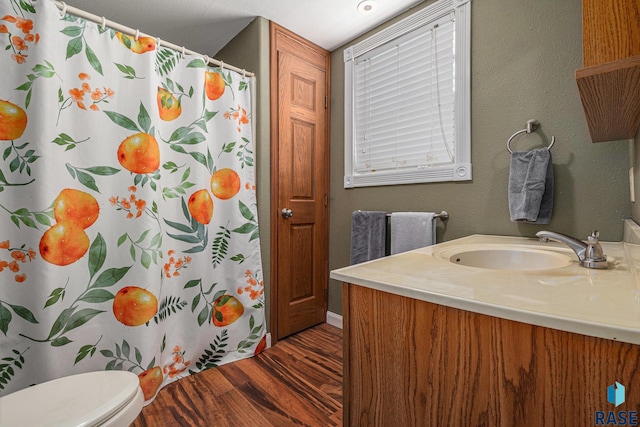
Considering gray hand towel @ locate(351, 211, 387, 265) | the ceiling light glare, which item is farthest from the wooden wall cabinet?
the ceiling light glare

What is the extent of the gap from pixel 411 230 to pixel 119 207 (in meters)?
1.50

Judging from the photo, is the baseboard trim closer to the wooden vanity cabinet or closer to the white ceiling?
the wooden vanity cabinet

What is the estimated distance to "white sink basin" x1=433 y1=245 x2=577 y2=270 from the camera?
1.03 m

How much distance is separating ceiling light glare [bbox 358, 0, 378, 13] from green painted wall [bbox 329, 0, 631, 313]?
561 mm

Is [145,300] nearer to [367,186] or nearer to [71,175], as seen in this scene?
[71,175]

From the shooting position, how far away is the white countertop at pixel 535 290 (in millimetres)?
435

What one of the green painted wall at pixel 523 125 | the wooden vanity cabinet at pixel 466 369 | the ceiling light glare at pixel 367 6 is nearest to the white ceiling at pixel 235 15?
the ceiling light glare at pixel 367 6

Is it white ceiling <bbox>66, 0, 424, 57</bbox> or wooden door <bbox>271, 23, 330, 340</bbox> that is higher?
white ceiling <bbox>66, 0, 424, 57</bbox>

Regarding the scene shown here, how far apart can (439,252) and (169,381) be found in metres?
1.49

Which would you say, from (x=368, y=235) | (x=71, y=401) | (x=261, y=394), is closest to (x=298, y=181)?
(x=368, y=235)

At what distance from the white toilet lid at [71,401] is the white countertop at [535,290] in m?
0.77

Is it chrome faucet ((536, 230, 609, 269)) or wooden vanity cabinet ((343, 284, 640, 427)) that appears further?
chrome faucet ((536, 230, 609, 269))

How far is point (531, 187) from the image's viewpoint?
1.24m

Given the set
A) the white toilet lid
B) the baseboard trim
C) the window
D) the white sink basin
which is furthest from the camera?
the baseboard trim
